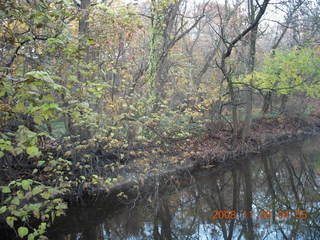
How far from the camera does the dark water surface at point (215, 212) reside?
244 inches

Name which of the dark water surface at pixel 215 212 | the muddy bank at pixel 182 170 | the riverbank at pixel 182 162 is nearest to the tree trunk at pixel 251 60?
the riverbank at pixel 182 162

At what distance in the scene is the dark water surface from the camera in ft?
20.3

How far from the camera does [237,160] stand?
464 inches

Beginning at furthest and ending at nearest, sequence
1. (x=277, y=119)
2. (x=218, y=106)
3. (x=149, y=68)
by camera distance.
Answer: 1. (x=277, y=119)
2. (x=218, y=106)
3. (x=149, y=68)

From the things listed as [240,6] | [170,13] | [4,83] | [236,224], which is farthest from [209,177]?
[240,6]

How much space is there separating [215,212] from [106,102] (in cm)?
431

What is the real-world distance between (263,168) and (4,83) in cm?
1057

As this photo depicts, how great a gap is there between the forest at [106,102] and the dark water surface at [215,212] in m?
0.66

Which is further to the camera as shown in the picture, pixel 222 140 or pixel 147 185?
pixel 222 140

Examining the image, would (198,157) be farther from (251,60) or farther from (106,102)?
(251,60)

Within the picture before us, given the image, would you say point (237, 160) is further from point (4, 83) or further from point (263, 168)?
point (4, 83)

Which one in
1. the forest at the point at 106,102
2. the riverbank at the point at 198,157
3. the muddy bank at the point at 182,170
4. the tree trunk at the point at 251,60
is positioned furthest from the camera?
the tree trunk at the point at 251,60

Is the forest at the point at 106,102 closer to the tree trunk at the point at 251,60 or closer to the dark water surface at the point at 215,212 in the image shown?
the tree trunk at the point at 251,60

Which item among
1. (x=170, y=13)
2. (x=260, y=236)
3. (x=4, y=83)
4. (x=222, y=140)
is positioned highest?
(x=170, y=13)
